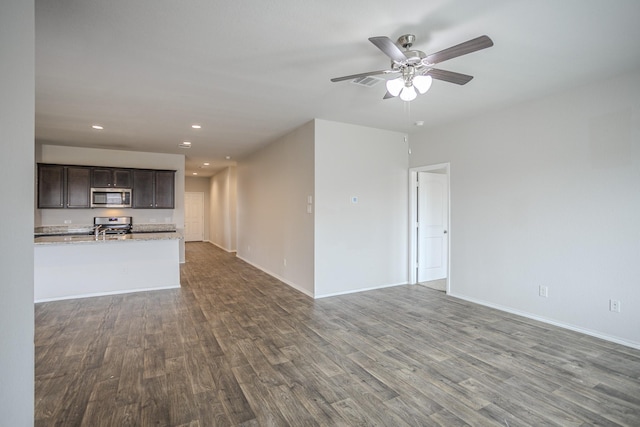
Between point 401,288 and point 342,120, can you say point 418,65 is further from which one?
point 401,288

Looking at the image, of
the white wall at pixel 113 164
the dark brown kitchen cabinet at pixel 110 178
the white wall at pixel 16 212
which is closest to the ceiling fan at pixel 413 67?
the white wall at pixel 16 212

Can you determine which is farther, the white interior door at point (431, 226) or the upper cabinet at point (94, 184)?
the upper cabinet at point (94, 184)

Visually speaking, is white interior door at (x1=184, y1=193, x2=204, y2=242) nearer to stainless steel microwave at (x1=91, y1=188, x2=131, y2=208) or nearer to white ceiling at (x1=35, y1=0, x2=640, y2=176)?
A: stainless steel microwave at (x1=91, y1=188, x2=131, y2=208)

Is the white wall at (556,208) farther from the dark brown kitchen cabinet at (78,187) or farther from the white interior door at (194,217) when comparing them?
the white interior door at (194,217)

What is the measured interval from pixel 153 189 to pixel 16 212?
631cm

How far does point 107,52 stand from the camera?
270 cm

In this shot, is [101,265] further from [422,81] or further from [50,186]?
[422,81]

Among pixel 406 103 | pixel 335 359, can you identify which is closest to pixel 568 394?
pixel 335 359

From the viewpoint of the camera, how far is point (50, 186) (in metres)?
6.14

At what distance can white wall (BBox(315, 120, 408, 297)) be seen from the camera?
15.9 ft

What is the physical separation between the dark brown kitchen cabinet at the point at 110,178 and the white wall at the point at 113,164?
1.22ft

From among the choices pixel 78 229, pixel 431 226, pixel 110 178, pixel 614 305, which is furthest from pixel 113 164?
pixel 614 305

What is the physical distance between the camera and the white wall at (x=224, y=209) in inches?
378

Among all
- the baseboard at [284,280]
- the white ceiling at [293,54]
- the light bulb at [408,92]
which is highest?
the white ceiling at [293,54]
